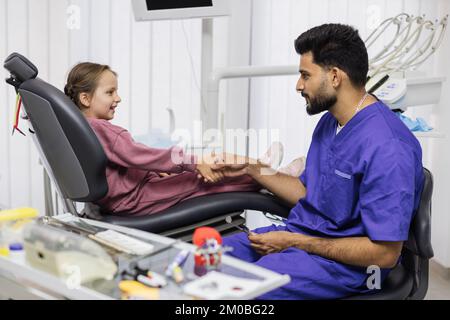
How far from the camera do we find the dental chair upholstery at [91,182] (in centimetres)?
147

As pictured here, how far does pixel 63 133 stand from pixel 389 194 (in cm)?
90

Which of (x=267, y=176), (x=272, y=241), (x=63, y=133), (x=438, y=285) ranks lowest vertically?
(x=438, y=285)

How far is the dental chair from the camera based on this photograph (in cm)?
157

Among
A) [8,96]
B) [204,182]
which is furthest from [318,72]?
[8,96]

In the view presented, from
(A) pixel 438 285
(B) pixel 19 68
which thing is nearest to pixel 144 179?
(B) pixel 19 68

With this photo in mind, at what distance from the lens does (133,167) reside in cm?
175

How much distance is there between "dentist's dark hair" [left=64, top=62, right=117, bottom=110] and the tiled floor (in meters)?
1.83

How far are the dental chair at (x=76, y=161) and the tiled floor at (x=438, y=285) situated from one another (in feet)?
4.52

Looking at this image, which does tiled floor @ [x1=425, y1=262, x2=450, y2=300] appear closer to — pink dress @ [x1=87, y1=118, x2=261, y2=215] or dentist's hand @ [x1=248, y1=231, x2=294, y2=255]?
pink dress @ [x1=87, y1=118, x2=261, y2=215]

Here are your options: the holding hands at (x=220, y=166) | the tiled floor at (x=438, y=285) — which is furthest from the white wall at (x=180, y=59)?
the holding hands at (x=220, y=166)

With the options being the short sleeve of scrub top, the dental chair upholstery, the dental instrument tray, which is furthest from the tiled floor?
the dental instrument tray

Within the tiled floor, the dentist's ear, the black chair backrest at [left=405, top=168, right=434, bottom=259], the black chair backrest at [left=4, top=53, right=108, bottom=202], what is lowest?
the tiled floor

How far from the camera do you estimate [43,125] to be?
1608mm

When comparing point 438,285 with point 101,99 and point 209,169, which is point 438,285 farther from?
point 101,99
